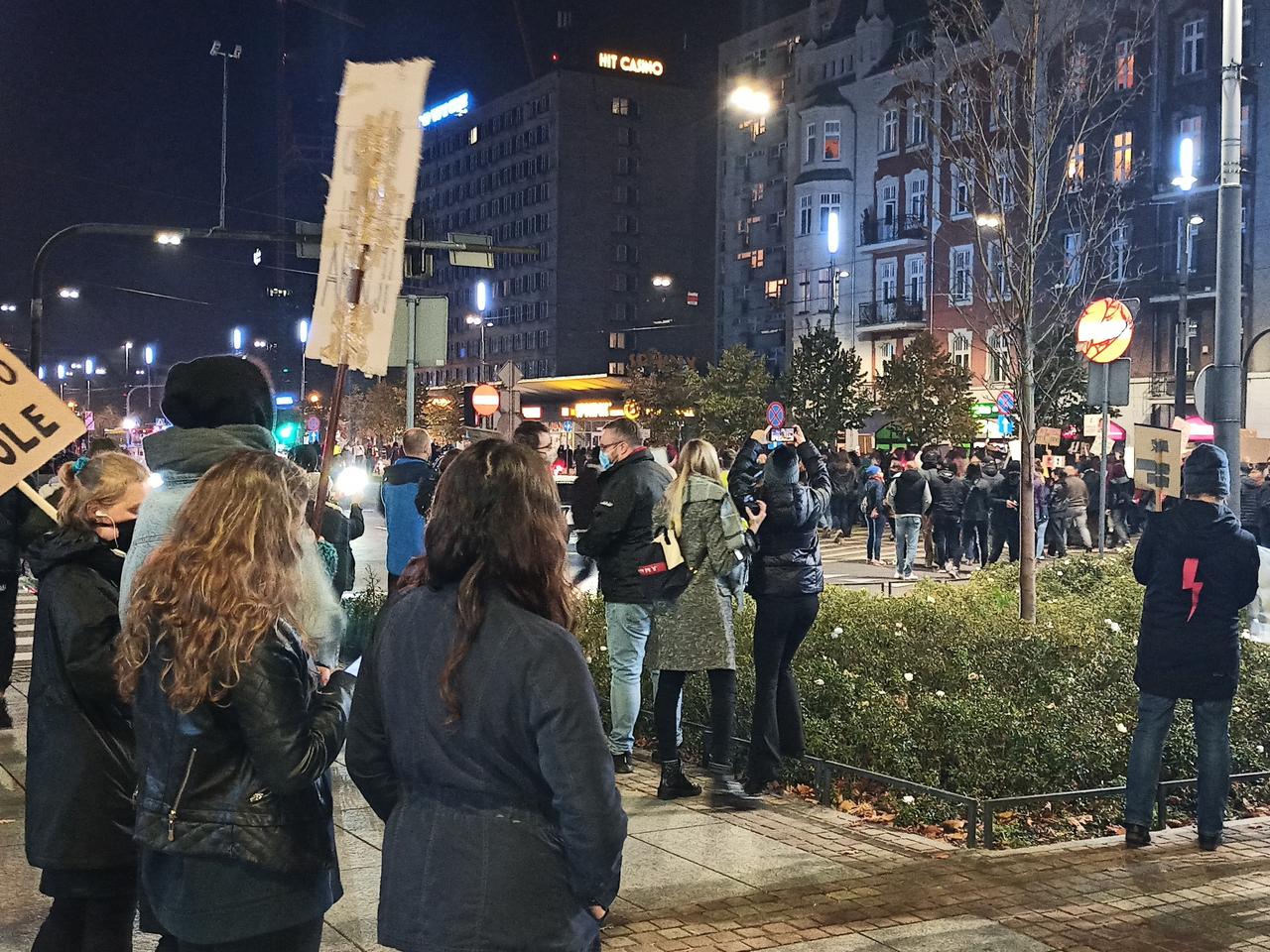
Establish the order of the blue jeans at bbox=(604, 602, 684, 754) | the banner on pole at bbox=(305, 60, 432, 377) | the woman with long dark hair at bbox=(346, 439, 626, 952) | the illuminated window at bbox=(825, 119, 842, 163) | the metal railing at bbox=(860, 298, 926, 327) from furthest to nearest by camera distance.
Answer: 1. the illuminated window at bbox=(825, 119, 842, 163)
2. the metal railing at bbox=(860, 298, 926, 327)
3. the blue jeans at bbox=(604, 602, 684, 754)
4. the banner on pole at bbox=(305, 60, 432, 377)
5. the woman with long dark hair at bbox=(346, 439, 626, 952)

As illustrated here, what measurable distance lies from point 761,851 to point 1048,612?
21.6 feet

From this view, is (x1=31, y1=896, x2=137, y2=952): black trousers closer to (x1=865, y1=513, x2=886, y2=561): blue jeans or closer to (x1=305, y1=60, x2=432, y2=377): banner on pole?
(x1=305, y1=60, x2=432, y2=377): banner on pole

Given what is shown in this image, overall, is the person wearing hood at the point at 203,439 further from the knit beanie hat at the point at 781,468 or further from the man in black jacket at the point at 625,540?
the knit beanie hat at the point at 781,468

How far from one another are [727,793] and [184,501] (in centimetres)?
489

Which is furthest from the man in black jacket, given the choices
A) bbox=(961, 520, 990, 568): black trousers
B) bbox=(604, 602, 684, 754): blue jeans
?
bbox=(961, 520, 990, 568): black trousers

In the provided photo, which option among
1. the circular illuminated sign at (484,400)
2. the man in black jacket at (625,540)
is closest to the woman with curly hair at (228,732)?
the man in black jacket at (625,540)

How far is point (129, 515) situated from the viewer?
4.42 m

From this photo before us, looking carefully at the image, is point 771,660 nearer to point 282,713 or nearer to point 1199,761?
point 1199,761

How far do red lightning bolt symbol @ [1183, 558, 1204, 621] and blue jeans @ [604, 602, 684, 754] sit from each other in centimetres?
275

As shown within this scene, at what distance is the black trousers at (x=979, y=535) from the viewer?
24.2 m

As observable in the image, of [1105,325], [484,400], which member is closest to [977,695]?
[1105,325]

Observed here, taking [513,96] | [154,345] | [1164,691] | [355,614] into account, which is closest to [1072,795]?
[1164,691]

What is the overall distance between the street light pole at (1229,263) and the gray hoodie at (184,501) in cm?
1000

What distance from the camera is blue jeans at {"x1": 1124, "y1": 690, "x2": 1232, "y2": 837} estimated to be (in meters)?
7.06
